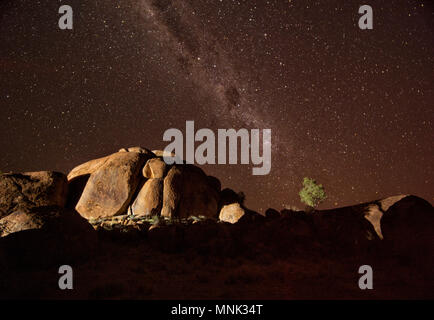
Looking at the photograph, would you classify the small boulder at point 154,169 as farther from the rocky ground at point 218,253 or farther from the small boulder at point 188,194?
the rocky ground at point 218,253

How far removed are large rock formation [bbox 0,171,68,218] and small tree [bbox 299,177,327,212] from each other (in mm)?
36590

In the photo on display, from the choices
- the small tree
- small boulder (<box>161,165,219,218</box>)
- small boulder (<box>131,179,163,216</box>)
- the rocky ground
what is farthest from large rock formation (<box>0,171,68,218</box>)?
the small tree

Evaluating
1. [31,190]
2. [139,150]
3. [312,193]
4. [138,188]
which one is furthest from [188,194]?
[312,193]

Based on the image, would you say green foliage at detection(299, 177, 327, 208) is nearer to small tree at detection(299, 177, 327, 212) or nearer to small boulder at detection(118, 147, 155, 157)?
small tree at detection(299, 177, 327, 212)

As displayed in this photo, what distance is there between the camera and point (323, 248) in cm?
1096

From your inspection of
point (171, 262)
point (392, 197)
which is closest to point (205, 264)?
point (171, 262)

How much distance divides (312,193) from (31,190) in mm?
39319

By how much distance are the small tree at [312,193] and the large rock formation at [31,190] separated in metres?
36.6

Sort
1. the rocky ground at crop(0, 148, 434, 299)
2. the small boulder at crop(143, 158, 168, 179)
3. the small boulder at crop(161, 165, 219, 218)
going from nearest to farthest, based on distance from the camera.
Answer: the rocky ground at crop(0, 148, 434, 299) → the small boulder at crop(161, 165, 219, 218) → the small boulder at crop(143, 158, 168, 179)

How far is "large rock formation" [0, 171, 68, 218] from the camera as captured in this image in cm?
1480

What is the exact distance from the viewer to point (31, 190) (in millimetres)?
15828

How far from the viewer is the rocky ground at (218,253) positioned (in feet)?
21.7

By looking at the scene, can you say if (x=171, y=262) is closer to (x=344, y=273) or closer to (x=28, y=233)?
(x=28, y=233)
